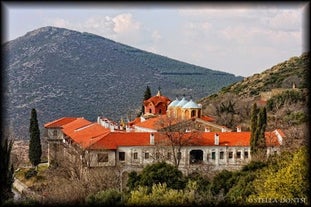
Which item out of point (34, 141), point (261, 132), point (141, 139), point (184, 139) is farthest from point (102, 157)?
point (261, 132)

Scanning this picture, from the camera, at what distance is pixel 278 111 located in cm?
3309

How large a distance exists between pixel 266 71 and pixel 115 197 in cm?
4561

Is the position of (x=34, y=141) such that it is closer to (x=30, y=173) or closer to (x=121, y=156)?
(x=30, y=173)

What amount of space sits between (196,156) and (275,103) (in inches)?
504

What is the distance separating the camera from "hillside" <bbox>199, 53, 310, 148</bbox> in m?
28.8

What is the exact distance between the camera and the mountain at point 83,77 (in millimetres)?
41975

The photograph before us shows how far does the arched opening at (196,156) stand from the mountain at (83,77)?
42.4 feet

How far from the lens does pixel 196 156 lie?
2452 centimetres

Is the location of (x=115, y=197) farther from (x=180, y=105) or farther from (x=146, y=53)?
(x=146, y=53)

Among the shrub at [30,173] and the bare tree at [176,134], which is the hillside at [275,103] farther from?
the shrub at [30,173]

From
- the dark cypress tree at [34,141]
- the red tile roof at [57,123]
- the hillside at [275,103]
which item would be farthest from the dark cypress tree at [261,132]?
the red tile roof at [57,123]

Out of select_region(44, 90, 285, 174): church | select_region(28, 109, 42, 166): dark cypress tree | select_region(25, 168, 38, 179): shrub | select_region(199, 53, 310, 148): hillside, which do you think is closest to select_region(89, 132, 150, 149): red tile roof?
select_region(44, 90, 285, 174): church

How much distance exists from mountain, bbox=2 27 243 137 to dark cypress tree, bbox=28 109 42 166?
5895 millimetres

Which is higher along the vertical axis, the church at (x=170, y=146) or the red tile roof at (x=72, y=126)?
the red tile roof at (x=72, y=126)
